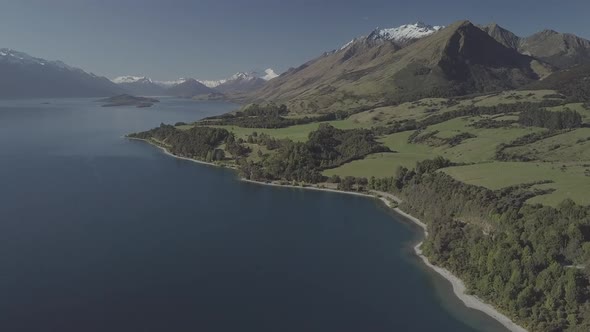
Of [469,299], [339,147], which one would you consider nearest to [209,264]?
[469,299]

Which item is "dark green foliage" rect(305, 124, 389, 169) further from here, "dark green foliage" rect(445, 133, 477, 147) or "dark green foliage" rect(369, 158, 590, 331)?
"dark green foliage" rect(369, 158, 590, 331)

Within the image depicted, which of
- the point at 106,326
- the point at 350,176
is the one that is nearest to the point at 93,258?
the point at 106,326

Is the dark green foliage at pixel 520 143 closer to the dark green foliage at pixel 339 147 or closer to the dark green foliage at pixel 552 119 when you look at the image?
the dark green foliage at pixel 552 119

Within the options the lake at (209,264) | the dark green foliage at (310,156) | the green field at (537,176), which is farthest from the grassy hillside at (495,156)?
the lake at (209,264)

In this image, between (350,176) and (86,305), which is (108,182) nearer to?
(350,176)

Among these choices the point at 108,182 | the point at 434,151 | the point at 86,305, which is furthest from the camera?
the point at 434,151
